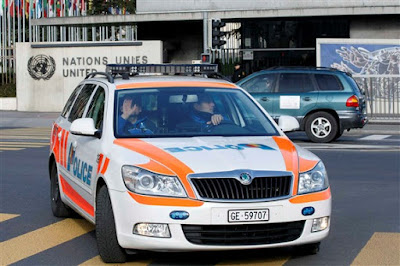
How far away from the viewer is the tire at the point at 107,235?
7.30 meters

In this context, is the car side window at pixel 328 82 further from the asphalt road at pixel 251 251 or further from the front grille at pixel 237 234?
the front grille at pixel 237 234

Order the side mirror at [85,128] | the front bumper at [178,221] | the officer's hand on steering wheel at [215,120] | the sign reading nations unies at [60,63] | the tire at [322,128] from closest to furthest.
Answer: the front bumper at [178,221] → the side mirror at [85,128] → the officer's hand on steering wheel at [215,120] → the tire at [322,128] → the sign reading nations unies at [60,63]

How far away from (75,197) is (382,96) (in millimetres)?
20505

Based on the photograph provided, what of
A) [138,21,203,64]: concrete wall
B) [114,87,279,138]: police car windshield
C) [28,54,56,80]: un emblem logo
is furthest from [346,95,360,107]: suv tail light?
[138,21,203,64]: concrete wall

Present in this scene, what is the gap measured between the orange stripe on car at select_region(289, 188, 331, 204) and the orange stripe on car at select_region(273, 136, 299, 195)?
59mm

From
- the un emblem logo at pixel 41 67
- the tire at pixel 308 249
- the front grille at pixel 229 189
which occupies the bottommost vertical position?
the tire at pixel 308 249

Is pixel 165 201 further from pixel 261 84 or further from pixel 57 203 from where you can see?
pixel 261 84

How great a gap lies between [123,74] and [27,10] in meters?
33.4

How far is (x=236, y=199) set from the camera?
6.97m

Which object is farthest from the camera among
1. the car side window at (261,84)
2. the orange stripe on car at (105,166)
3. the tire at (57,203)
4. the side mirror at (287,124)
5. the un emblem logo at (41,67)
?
the un emblem logo at (41,67)

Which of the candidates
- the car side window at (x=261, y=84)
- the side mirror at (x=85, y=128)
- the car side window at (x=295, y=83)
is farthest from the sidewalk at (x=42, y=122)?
the side mirror at (x=85, y=128)

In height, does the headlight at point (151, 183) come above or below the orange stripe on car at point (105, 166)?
below

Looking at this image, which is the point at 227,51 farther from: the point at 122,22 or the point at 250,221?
the point at 250,221

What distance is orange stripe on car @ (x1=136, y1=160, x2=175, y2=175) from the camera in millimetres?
7070
